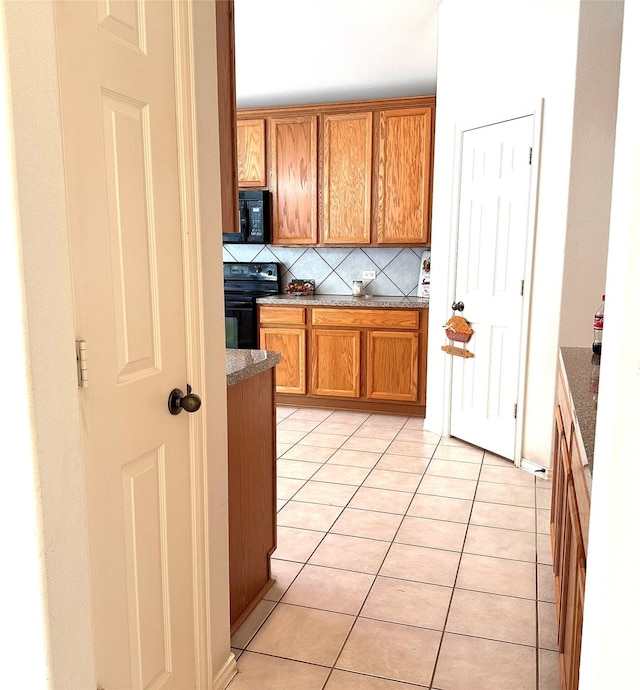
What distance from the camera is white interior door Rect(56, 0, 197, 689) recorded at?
46.4 inches

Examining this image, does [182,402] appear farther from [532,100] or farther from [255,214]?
[255,214]

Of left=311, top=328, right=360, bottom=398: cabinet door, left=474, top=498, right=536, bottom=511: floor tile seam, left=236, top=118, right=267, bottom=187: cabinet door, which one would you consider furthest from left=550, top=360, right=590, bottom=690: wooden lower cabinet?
left=236, top=118, right=267, bottom=187: cabinet door

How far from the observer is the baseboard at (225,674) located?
70.3 inches

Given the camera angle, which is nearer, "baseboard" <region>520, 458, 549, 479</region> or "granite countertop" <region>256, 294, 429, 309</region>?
"baseboard" <region>520, 458, 549, 479</region>

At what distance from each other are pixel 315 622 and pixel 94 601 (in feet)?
3.59

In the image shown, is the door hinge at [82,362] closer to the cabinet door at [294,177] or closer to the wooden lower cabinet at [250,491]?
the wooden lower cabinet at [250,491]

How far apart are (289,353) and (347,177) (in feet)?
4.87

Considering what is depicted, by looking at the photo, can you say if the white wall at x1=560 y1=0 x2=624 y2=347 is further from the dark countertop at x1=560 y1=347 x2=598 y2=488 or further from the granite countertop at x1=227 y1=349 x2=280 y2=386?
the granite countertop at x1=227 y1=349 x2=280 y2=386

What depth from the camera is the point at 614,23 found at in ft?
10.6

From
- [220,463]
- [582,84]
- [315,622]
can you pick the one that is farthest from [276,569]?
[582,84]

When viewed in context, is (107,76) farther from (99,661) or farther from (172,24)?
(99,661)

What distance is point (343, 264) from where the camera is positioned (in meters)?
5.55

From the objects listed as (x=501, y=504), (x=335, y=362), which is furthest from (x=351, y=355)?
(x=501, y=504)

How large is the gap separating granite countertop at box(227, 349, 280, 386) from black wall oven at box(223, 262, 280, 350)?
2.72m
